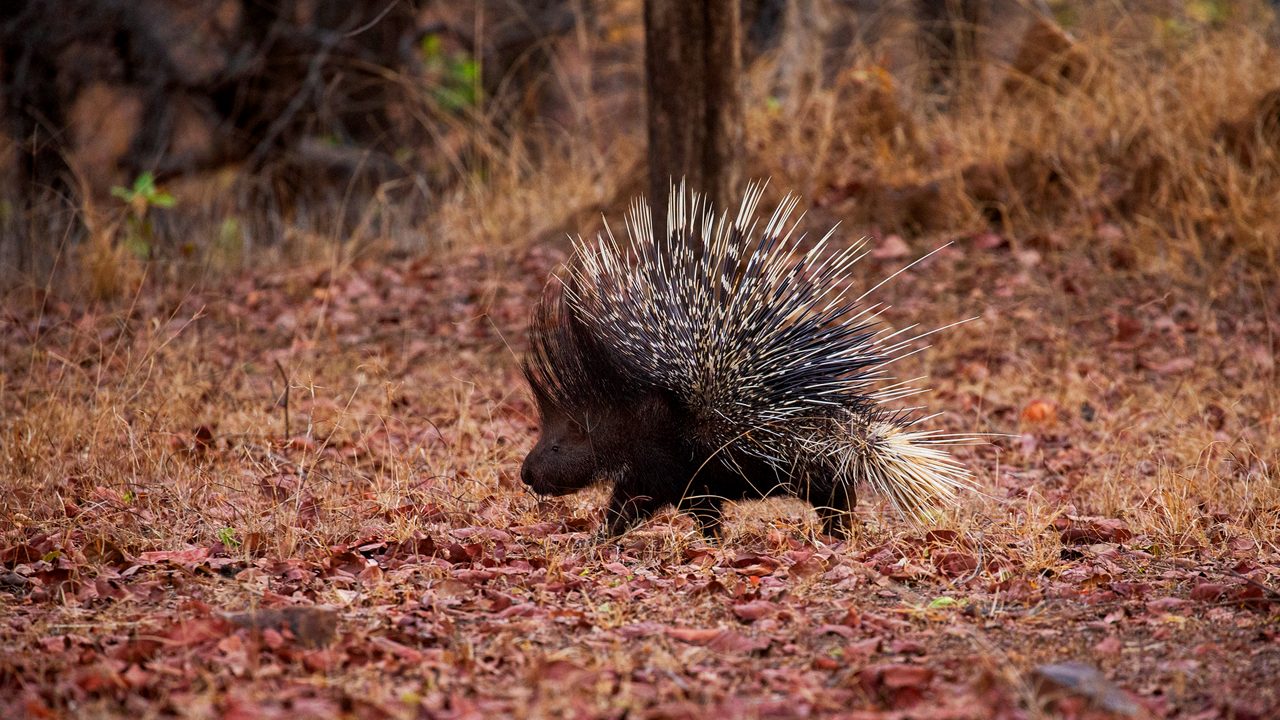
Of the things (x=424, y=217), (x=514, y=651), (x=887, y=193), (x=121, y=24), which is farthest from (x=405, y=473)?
(x=121, y=24)

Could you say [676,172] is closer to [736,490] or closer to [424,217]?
[736,490]

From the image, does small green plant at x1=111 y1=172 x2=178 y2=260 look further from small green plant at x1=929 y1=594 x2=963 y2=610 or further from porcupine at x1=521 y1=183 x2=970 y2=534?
small green plant at x1=929 y1=594 x2=963 y2=610

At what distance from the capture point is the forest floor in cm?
300

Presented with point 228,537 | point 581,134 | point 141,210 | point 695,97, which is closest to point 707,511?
point 228,537

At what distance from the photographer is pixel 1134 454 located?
5.93 metres

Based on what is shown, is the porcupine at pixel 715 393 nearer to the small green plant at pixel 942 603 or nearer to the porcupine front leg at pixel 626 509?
the porcupine front leg at pixel 626 509

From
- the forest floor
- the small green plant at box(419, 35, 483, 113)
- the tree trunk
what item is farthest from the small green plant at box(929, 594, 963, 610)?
the small green plant at box(419, 35, 483, 113)

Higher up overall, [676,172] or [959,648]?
[676,172]

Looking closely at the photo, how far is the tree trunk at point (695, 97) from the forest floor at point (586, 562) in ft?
5.55

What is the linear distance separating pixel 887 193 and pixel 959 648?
6297 millimetres

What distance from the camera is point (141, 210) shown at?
9.00 m

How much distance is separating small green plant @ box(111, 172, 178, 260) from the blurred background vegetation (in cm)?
4

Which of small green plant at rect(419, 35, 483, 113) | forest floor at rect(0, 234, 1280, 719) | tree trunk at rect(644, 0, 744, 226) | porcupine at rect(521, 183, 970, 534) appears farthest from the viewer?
small green plant at rect(419, 35, 483, 113)

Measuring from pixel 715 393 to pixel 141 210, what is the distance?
6.07 meters
